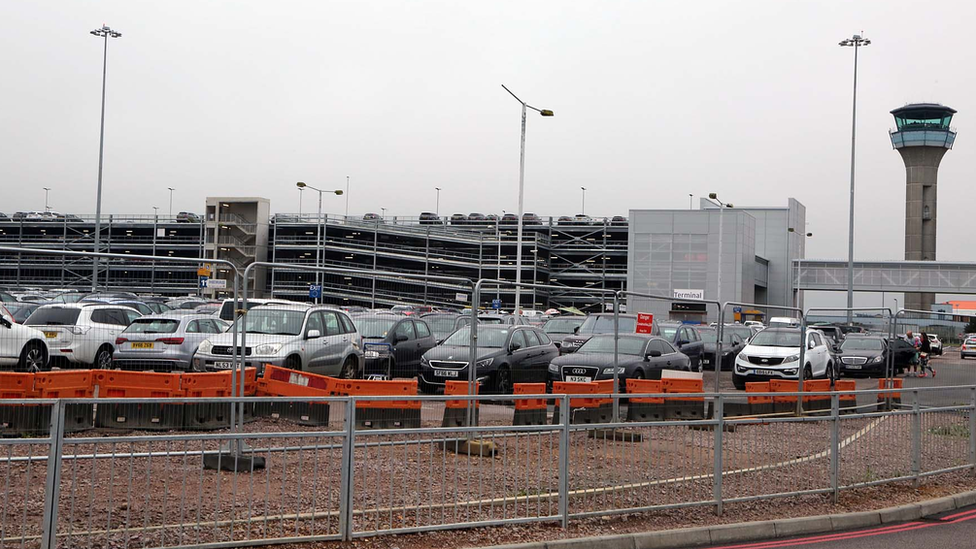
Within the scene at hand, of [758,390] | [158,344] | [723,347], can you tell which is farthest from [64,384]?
[723,347]

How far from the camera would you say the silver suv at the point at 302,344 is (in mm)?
15281

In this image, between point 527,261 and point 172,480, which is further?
point 527,261

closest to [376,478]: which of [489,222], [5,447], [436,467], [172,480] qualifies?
[436,467]

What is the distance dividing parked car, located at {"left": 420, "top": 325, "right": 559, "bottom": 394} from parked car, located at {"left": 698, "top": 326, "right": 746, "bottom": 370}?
27.4ft

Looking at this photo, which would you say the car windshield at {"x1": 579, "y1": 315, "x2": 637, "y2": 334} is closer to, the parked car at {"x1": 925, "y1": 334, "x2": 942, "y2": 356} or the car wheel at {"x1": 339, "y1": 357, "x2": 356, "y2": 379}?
the car wheel at {"x1": 339, "y1": 357, "x2": 356, "y2": 379}

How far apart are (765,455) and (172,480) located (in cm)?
621

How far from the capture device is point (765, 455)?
33.4ft

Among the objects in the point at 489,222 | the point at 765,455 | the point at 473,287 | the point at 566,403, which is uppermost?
the point at 489,222

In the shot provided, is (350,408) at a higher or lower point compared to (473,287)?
lower

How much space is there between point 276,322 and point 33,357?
4.01 metres

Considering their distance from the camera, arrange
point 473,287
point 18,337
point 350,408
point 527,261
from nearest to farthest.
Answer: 1. point 350,408
2. point 18,337
3. point 473,287
4. point 527,261

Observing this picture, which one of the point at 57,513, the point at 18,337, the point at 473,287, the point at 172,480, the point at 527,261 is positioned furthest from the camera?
the point at 527,261

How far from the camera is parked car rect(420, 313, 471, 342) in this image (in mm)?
15894

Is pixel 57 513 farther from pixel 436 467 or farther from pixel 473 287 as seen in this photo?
pixel 473 287
